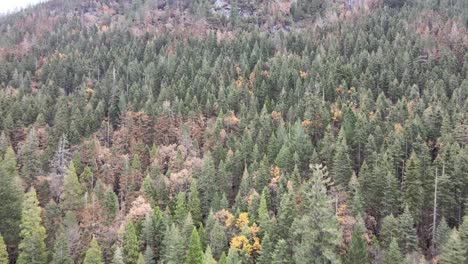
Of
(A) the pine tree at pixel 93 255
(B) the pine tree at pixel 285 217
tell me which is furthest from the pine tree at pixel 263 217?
(A) the pine tree at pixel 93 255

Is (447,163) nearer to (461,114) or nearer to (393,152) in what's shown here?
(393,152)

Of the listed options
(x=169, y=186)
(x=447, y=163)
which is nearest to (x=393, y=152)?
(x=447, y=163)

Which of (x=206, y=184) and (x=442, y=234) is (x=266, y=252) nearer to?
(x=442, y=234)

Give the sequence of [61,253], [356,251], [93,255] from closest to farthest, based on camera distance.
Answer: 1. [356,251]
2. [93,255]
3. [61,253]

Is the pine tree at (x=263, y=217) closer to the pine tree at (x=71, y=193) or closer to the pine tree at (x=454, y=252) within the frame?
the pine tree at (x=454, y=252)

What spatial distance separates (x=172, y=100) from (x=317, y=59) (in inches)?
1636

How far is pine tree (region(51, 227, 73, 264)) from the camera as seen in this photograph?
60.8 m

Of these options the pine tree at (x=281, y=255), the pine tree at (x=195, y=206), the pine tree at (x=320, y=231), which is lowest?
the pine tree at (x=195, y=206)

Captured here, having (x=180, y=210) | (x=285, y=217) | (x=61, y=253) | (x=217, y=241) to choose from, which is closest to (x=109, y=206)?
(x=180, y=210)

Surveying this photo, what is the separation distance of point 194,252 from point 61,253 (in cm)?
1644

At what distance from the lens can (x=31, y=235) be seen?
63.6 meters

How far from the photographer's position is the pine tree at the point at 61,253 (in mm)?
60844

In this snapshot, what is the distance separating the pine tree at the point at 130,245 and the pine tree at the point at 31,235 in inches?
396

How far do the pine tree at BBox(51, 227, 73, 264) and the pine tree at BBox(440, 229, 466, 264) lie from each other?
44649 mm
